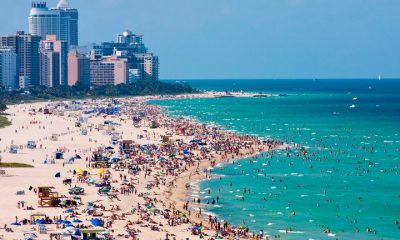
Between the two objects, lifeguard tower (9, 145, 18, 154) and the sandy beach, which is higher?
lifeguard tower (9, 145, 18, 154)

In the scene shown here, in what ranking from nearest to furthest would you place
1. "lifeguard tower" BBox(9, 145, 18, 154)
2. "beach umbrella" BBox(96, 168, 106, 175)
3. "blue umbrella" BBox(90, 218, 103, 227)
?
"blue umbrella" BBox(90, 218, 103, 227), "beach umbrella" BBox(96, 168, 106, 175), "lifeguard tower" BBox(9, 145, 18, 154)

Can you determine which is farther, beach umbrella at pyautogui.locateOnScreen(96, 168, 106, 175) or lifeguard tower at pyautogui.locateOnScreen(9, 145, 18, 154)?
lifeguard tower at pyautogui.locateOnScreen(9, 145, 18, 154)

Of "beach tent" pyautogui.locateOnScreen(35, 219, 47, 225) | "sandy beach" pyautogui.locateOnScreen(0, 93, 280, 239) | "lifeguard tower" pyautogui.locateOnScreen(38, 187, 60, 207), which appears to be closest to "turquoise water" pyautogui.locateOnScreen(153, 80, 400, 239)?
"sandy beach" pyautogui.locateOnScreen(0, 93, 280, 239)

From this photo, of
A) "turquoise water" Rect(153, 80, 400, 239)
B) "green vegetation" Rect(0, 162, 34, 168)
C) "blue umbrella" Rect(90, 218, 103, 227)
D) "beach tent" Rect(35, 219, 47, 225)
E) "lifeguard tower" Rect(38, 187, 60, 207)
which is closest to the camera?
"blue umbrella" Rect(90, 218, 103, 227)

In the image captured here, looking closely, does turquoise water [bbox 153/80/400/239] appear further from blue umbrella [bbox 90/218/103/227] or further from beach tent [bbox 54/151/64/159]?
beach tent [bbox 54/151/64/159]

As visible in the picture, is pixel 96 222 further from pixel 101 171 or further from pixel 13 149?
pixel 13 149

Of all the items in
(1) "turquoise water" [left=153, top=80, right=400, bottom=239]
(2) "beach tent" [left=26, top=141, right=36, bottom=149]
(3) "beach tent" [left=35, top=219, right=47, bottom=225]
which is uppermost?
(2) "beach tent" [left=26, top=141, right=36, bottom=149]

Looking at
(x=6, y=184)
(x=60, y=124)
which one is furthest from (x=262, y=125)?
(x=6, y=184)

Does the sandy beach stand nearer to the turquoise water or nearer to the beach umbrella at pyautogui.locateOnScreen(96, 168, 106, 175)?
the beach umbrella at pyautogui.locateOnScreen(96, 168, 106, 175)

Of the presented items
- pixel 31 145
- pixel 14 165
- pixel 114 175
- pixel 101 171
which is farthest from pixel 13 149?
pixel 101 171
